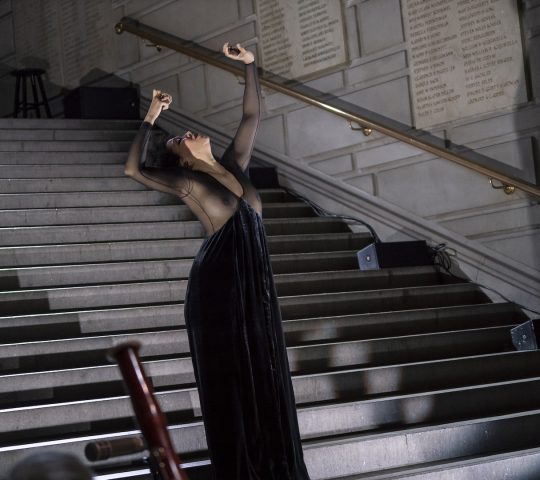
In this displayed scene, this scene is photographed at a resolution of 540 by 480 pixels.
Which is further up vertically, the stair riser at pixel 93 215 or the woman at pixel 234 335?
the stair riser at pixel 93 215

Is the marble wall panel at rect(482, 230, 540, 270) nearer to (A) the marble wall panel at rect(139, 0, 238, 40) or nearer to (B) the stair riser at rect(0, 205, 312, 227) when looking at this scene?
(B) the stair riser at rect(0, 205, 312, 227)

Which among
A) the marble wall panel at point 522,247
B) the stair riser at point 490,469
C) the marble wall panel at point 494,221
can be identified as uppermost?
the marble wall panel at point 494,221

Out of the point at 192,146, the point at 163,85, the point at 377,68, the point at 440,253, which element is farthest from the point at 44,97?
the point at 192,146

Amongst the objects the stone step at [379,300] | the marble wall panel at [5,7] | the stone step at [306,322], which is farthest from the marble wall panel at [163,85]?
the stone step at [306,322]

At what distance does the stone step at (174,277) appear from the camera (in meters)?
5.61

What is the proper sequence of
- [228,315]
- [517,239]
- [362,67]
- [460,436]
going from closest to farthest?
[228,315]
[460,436]
[517,239]
[362,67]

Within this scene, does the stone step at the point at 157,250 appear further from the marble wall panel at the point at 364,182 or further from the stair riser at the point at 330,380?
the stair riser at the point at 330,380

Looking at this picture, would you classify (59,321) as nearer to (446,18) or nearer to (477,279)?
(477,279)

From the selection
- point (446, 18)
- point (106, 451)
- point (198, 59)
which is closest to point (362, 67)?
point (446, 18)

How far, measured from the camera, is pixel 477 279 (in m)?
6.74

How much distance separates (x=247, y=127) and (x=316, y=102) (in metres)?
3.40

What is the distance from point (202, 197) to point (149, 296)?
6.36 ft

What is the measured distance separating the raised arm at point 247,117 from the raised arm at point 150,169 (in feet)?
1.06

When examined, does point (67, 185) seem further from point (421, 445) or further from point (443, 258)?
point (421, 445)
